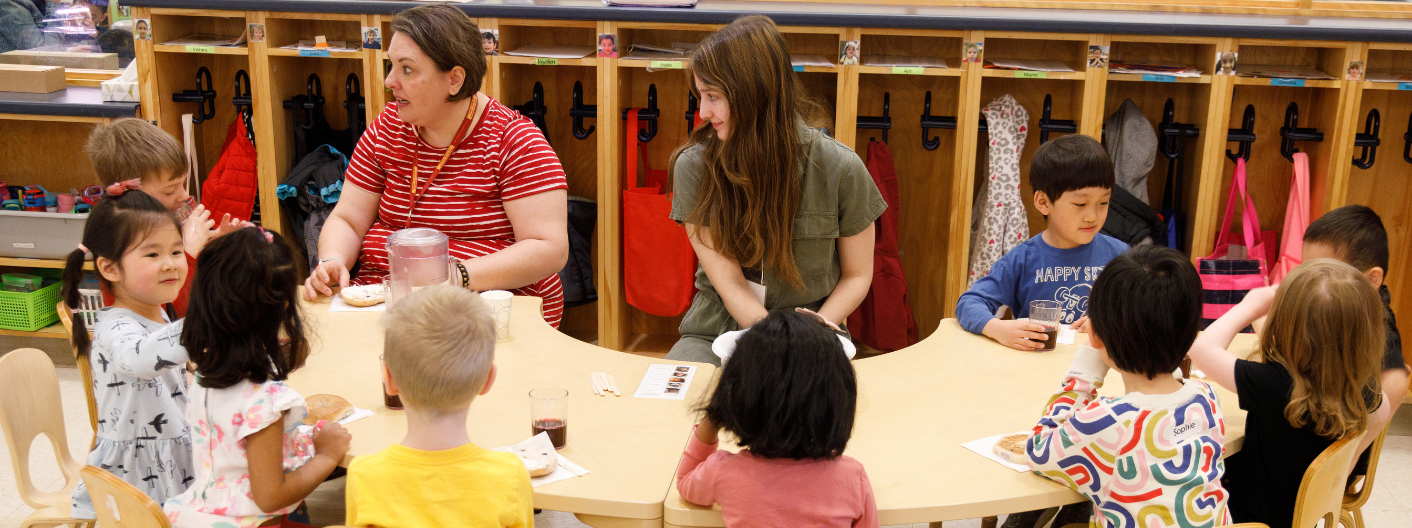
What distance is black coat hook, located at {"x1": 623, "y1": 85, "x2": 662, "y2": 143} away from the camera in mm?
3895

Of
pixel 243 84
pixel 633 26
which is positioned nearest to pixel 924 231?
pixel 633 26

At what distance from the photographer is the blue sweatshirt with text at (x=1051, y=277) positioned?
267cm

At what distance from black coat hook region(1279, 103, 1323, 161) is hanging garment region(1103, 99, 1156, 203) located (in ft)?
1.42

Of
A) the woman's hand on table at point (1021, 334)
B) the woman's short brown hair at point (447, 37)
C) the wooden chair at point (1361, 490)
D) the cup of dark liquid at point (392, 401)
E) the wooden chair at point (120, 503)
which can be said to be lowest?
the wooden chair at point (1361, 490)

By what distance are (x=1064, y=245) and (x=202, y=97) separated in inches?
120

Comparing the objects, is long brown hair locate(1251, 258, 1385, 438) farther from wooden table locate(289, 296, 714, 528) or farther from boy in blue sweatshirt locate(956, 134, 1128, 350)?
wooden table locate(289, 296, 714, 528)

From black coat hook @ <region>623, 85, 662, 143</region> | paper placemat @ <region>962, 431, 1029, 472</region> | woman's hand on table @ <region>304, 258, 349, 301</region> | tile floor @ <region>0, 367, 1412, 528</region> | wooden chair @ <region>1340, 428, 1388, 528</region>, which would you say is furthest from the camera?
black coat hook @ <region>623, 85, 662, 143</region>

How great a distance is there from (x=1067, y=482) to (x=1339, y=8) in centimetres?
281

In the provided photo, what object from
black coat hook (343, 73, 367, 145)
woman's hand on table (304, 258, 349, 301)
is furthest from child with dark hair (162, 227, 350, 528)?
black coat hook (343, 73, 367, 145)

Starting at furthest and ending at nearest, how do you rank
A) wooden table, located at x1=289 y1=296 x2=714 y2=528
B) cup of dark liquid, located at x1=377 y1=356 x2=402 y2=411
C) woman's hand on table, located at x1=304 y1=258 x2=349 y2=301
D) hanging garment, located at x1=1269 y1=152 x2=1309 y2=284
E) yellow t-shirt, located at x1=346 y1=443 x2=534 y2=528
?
hanging garment, located at x1=1269 y1=152 x2=1309 y2=284 < woman's hand on table, located at x1=304 y1=258 x2=349 y2=301 < cup of dark liquid, located at x1=377 y1=356 x2=402 y2=411 < wooden table, located at x1=289 y1=296 x2=714 y2=528 < yellow t-shirt, located at x1=346 y1=443 x2=534 y2=528

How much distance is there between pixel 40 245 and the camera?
12.7 feet

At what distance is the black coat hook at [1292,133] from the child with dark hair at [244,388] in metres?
3.24

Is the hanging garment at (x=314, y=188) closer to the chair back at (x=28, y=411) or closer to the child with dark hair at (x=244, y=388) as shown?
the chair back at (x=28, y=411)

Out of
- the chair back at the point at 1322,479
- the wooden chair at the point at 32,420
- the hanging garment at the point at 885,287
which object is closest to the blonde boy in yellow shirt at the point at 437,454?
the wooden chair at the point at 32,420
